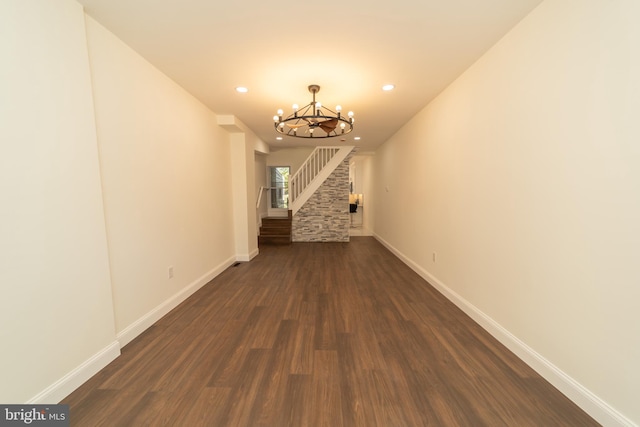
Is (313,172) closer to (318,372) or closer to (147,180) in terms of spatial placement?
(147,180)

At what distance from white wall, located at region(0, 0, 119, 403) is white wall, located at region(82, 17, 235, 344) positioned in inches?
8.5

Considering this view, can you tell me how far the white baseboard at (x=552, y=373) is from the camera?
53.9 inches

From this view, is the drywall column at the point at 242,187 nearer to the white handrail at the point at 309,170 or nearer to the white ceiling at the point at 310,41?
the white ceiling at the point at 310,41

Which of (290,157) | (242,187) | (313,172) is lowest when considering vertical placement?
(242,187)

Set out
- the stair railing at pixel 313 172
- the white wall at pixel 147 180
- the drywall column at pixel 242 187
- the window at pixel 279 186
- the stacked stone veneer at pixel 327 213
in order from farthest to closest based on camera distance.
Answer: the window at pixel 279 186, the stacked stone veneer at pixel 327 213, the stair railing at pixel 313 172, the drywall column at pixel 242 187, the white wall at pixel 147 180

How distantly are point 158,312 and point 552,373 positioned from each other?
355 cm

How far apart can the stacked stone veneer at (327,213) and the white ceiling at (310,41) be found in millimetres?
3556

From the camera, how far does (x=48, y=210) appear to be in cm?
153

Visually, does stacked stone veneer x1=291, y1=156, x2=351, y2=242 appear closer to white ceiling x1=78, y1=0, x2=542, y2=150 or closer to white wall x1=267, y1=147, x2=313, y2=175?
white wall x1=267, y1=147, x2=313, y2=175

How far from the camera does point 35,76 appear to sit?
149cm

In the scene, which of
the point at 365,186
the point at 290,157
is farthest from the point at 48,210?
the point at 365,186

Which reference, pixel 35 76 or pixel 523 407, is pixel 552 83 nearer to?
pixel 523 407

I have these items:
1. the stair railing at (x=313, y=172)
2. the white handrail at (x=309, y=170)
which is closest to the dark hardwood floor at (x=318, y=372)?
the stair railing at (x=313, y=172)

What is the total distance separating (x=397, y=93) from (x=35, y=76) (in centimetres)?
348
